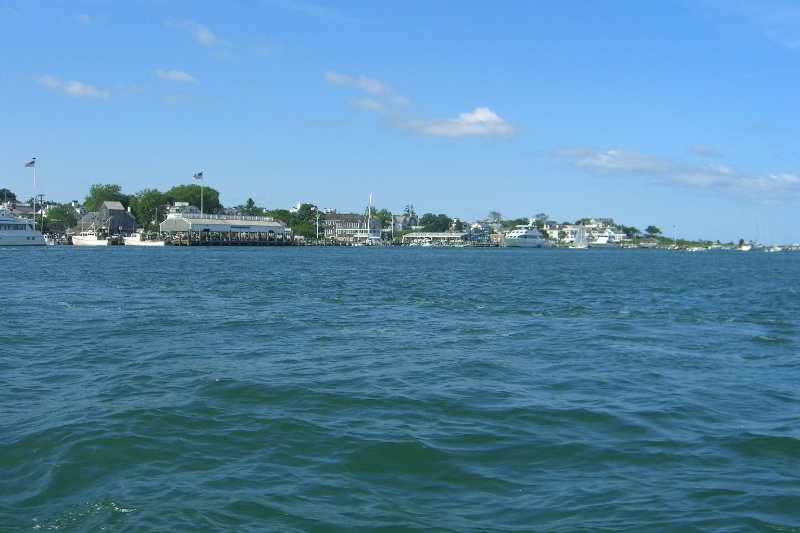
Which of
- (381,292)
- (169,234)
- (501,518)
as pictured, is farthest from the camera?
(169,234)

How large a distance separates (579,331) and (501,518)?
15022 millimetres

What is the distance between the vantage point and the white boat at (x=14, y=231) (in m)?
107

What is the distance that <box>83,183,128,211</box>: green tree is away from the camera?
177887 millimetres

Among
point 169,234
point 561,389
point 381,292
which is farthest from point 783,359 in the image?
point 169,234

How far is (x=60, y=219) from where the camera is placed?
177 metres

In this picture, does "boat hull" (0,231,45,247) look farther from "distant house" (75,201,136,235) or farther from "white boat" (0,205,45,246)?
"distant house" (75,201,136,235)

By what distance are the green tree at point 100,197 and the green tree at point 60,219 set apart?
17.0 feet

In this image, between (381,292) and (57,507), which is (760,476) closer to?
(57,507)

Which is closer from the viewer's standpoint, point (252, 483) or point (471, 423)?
point (252, 483)

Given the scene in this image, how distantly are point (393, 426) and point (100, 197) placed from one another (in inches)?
7335

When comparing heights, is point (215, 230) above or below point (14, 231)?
above

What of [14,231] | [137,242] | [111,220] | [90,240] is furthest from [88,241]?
[14,231]

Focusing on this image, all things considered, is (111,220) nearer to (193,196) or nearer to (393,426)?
(193,196)

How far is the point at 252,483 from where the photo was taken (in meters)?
8.35
